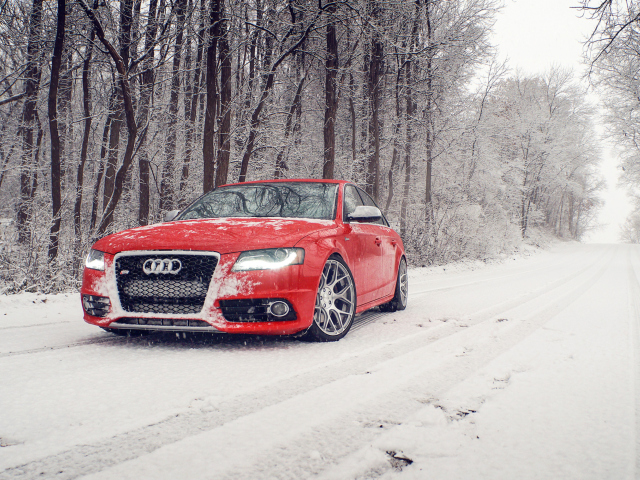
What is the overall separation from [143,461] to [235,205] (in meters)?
3.21

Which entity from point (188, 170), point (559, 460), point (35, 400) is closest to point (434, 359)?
point (559, 460)

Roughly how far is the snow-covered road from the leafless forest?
15.2ft

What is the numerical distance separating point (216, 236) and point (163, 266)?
449 millimetres

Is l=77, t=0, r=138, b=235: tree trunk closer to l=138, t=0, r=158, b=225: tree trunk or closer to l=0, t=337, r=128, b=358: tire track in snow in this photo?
l=138, t=0, r=158, b=225: tree trunk

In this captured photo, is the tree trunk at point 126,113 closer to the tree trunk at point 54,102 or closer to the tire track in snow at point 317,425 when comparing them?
the tree trunk at point 54,102

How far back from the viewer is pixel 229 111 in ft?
34.7

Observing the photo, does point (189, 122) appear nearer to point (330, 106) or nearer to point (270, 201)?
point (330, 106)

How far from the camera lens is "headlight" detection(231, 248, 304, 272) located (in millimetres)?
3266

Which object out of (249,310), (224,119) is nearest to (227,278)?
(249,310)

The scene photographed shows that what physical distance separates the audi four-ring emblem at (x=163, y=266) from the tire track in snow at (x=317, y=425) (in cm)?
142

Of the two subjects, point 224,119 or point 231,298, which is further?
point 224,119

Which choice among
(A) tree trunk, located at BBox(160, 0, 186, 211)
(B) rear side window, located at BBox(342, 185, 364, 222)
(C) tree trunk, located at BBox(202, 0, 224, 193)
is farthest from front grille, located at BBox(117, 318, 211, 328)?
(A) tree trunk, located at BBox(160, 0, 186, 211)

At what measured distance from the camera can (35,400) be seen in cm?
230

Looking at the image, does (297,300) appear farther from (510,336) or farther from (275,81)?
(275,81)
